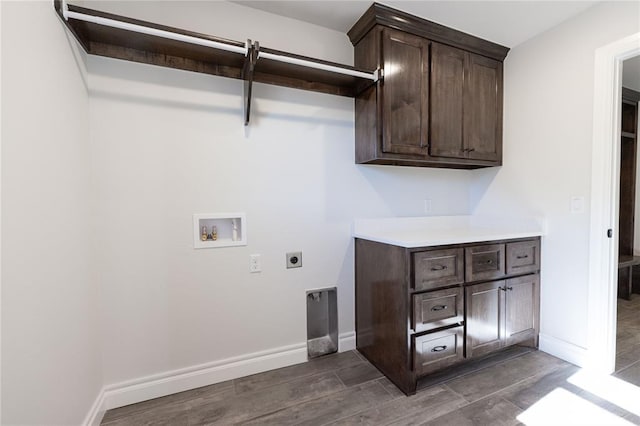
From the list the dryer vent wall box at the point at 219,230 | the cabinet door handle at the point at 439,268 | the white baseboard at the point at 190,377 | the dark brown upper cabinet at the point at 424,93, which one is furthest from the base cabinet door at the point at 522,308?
the dryer vent wall box at the point at 219,230

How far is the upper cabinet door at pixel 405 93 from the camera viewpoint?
1.84 m

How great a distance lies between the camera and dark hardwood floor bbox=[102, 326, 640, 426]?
1.46m

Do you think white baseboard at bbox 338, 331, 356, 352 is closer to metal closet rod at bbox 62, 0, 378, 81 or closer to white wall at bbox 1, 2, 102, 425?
white wall at bbox 1, 2, 102, 425

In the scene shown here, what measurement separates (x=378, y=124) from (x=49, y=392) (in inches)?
81.9

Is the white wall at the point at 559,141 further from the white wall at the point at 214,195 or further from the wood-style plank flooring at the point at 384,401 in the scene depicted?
the white wall at the point at 214,195

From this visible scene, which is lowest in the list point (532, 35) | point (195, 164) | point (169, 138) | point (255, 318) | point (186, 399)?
point (186, 399)

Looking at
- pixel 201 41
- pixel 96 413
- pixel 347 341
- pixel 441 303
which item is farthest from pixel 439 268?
pixel 96 413

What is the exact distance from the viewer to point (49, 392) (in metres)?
1.06

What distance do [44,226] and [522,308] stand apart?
281 centimetres

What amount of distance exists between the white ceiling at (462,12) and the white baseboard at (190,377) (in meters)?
2.32

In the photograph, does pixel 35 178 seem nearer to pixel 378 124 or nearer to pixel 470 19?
pixel 378 124

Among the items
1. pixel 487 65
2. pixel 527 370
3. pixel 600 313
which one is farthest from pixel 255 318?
pixel 487 65

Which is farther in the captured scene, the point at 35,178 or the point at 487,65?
the point at 487,65

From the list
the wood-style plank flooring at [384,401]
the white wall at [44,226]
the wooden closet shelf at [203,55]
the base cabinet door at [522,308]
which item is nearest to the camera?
the white wall at [44,226]
